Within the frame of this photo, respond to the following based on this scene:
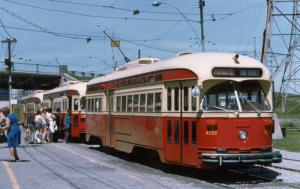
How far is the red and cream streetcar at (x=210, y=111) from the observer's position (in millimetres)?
13359

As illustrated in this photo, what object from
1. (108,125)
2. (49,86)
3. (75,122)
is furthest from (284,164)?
(49,86)

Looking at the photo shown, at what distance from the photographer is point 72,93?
30.1 meters

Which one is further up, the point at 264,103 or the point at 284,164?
the point at 264,103

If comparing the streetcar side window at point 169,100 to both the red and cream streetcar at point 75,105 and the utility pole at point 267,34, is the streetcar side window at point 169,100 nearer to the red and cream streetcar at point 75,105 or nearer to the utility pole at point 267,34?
the utility pole at point 267,34

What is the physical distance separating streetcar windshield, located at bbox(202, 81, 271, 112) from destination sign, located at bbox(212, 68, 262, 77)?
0.61ft

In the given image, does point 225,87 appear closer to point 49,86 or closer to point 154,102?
point 154,102

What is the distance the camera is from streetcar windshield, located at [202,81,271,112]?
13.6 meters

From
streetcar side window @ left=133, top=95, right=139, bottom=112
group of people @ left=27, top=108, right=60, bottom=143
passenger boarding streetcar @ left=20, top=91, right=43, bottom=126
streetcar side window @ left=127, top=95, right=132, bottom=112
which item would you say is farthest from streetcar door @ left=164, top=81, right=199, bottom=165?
passenger boarding streetcar @ left=20, top=91, right=43, bottom=126

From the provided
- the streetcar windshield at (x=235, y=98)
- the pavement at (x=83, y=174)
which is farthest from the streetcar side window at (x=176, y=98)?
the pavement at (x=83, y=174)

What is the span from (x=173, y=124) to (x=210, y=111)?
4.70 feet

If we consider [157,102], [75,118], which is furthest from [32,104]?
[157,102]

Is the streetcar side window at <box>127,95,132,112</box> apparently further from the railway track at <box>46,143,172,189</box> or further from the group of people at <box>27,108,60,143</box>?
the group of people at <box>27,108,60,143</box>

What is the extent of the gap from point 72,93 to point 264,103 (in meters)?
17.3

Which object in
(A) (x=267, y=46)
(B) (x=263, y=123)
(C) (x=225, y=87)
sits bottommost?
(B) (x=263, y=123)
